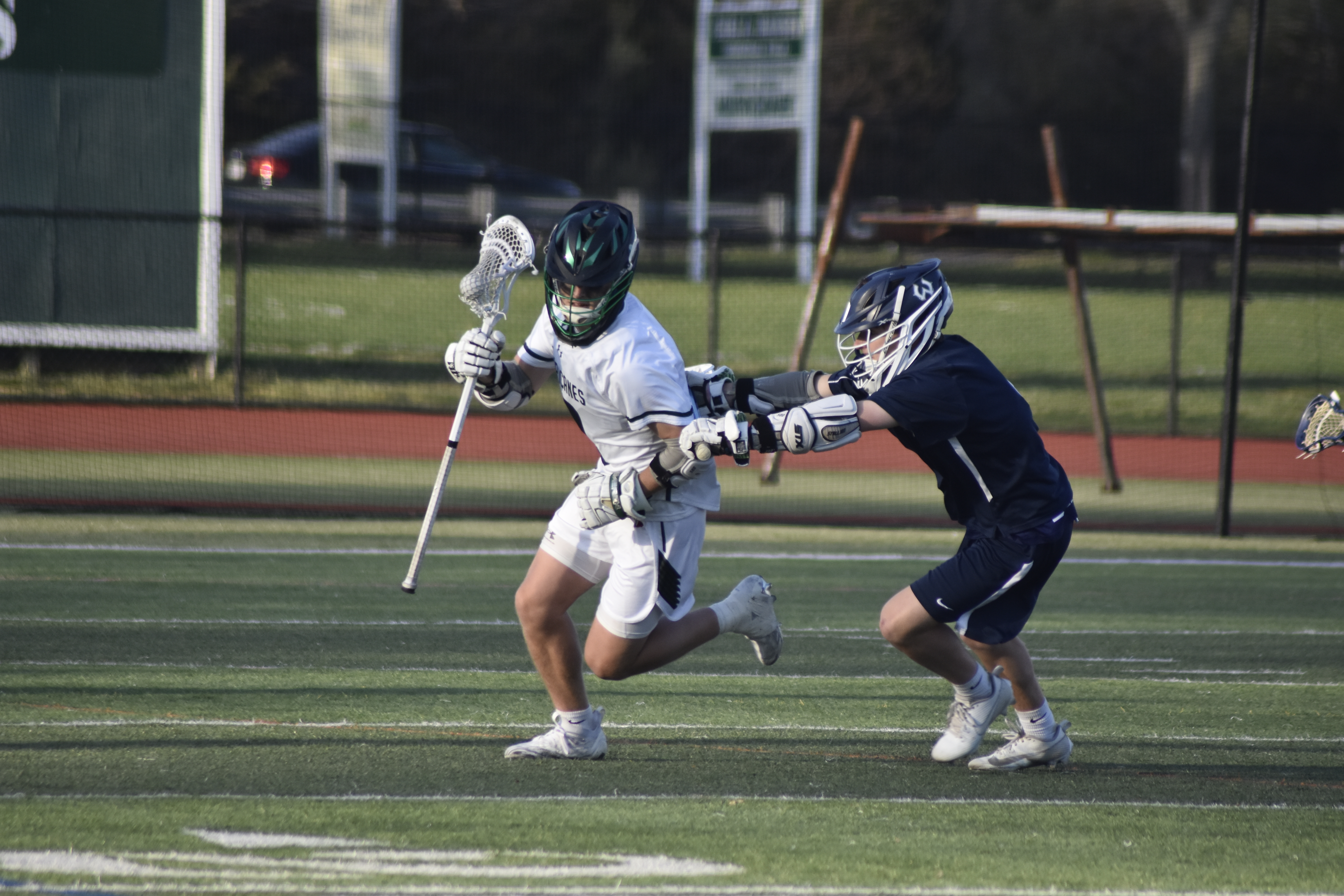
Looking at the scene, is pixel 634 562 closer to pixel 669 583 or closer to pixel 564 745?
pixel 669 583

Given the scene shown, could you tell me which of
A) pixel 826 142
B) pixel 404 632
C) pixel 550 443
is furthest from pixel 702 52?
pixel 404 632

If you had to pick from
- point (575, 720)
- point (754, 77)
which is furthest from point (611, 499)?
point (754, 77)

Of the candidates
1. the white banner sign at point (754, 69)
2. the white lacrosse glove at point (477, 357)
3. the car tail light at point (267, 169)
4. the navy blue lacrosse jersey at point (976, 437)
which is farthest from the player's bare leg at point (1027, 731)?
the car tail light at point (267, 169)

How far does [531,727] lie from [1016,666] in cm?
183

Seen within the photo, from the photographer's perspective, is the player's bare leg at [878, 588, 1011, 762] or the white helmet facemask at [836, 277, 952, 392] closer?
the white helmet facemask at [836, 277, 952, 392]

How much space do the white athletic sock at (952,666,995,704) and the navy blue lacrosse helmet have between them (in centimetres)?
110

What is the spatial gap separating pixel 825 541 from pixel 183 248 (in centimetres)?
953

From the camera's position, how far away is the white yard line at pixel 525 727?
18.3 ft

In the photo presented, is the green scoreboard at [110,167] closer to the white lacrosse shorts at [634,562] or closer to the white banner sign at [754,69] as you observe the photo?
the white banner sign at [754,69]

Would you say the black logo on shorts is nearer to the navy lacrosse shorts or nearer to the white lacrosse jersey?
the white lacrosse jersey

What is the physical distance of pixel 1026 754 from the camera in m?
5.31

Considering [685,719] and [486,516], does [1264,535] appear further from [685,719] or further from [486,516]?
[685,719]

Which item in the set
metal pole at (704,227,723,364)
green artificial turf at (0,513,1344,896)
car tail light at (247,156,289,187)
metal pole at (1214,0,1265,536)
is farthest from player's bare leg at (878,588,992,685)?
car tail light at (247,156,289,187)

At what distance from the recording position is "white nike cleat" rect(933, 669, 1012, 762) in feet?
17.4
